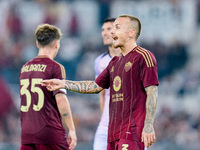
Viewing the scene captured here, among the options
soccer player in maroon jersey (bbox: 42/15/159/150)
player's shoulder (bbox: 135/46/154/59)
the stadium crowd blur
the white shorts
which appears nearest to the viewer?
soccer player in maroon jersey (bbox: 42/15/159/150)

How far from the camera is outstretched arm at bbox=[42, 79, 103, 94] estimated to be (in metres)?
5.07

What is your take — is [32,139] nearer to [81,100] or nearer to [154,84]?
[154,84]

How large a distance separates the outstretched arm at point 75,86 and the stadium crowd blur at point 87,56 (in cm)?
861

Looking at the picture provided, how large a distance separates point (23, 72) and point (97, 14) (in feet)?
34.8

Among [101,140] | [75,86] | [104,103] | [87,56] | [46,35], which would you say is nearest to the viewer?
[75,86]

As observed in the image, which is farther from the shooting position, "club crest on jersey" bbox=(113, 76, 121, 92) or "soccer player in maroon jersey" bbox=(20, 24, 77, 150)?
"soccer player in maroon jersey" bbox=(20, 24, 77, 150)

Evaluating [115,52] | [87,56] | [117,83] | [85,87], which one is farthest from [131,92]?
[87,56]

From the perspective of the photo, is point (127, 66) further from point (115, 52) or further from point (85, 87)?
point (115, 52)

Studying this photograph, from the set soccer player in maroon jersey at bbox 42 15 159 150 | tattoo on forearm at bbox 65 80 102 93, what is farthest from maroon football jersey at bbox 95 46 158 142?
tattoo on forearm at bbox 65 80 102 93

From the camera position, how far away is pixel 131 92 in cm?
477

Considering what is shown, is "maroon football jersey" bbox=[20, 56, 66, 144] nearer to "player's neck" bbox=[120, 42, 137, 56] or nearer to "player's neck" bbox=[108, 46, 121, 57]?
"player's neck" bbox=[120, 42, 137, 56]

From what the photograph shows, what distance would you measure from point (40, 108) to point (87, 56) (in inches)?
389

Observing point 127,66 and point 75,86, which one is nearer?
point 127,66

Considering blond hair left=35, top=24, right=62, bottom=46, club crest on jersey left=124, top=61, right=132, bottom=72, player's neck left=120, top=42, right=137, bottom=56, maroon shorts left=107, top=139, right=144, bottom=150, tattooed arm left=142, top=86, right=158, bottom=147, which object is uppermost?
blond hair left=35, top=24, right=62, bottom=46
